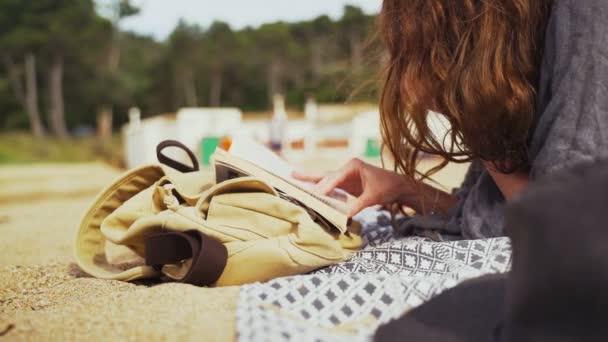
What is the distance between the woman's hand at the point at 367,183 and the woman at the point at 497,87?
0.11 metres

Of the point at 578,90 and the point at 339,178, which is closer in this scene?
the point at 578,90

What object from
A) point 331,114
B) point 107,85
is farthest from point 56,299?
point 107,85

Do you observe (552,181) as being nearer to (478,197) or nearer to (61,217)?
(478,197)

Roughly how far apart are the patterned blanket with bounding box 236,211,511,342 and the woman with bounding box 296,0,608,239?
6.9 inches

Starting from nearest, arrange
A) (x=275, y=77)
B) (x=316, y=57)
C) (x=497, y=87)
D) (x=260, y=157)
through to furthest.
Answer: (x=497, y=87) < (x=260, y=157) < (x=275, y=77) < (x=316, y=57)

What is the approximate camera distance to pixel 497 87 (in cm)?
151

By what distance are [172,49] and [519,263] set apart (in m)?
32.0

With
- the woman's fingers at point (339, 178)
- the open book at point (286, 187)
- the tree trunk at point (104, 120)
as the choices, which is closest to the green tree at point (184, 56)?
the tree trunk at point (104, 120)

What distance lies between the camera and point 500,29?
5.00 ft

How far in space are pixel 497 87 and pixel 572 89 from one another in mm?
173

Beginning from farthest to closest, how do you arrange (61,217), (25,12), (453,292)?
(25,12) < (61,217) < (453,292)

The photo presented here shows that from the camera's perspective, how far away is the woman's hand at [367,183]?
1.87 meters

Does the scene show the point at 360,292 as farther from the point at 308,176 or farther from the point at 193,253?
the point at 308,176

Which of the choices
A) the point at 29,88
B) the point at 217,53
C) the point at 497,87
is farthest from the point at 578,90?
the point at 217,53
